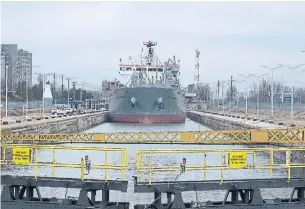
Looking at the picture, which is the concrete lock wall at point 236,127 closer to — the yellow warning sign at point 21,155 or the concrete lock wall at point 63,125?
the yellow warning sign at point 21,155

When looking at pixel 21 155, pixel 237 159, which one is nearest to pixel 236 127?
pixel 237 159

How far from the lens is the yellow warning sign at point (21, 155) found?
17.0 meters

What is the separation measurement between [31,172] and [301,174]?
1796cm

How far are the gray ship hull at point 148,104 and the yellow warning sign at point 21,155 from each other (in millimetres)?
77586

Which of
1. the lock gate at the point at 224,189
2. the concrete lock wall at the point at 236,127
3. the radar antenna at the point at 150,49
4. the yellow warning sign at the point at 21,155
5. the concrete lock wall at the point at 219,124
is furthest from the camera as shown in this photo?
the radar antenna at the point at 150,49

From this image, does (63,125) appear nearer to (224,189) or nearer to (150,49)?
Result: (150,49)

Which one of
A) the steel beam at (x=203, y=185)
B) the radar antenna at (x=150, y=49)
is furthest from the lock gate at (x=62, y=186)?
the radar antenna at (x=150, y=49)

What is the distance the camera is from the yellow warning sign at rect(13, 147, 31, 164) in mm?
17017

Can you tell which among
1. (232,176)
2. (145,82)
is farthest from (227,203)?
(145,82)

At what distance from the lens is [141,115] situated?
96188 mm

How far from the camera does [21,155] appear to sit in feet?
56.2

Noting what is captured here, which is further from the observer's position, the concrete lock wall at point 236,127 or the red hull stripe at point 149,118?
the red hull stripe at point 149,118

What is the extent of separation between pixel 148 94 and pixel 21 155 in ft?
260

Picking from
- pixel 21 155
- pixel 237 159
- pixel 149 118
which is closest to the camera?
pixel 237 159
